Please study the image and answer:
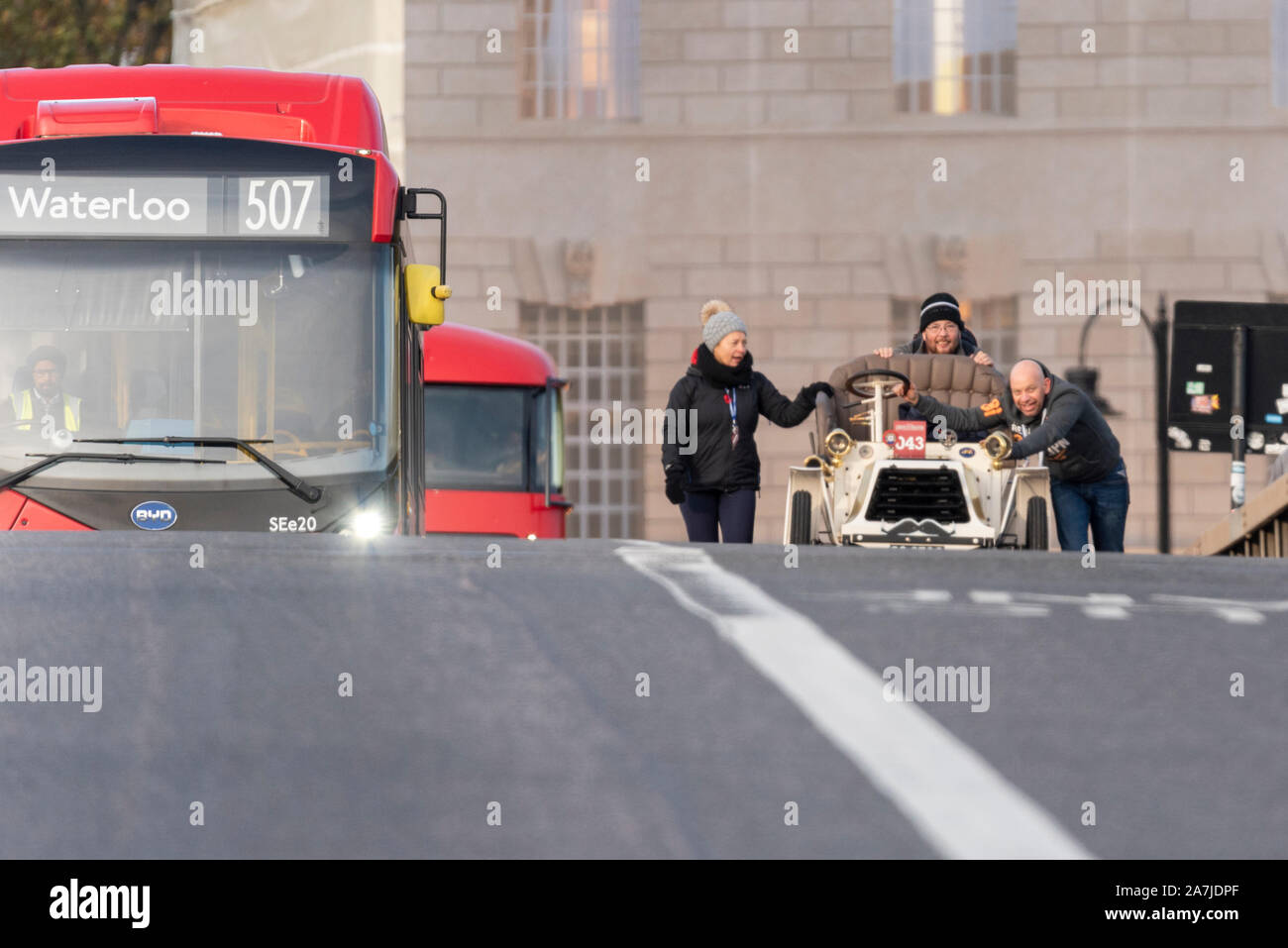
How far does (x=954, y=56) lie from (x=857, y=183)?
82.6 inches

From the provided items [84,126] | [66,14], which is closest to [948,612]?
[84,126]

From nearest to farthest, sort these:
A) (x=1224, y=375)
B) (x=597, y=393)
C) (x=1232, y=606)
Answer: (x=1232, y=606), (x=1224, y=375), (x=597, y=393)

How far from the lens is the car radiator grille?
443 inches

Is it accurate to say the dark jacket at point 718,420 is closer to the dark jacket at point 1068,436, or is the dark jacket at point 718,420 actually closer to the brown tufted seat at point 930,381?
the brown tufted seat at point 930,381

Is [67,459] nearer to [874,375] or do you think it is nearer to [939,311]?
[874,375]

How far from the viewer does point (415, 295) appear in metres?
10.3

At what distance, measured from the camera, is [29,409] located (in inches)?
378

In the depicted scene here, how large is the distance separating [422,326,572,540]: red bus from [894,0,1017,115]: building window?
34.6 ft

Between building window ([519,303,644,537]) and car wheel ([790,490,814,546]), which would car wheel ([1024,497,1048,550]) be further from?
building window ([519,303,644,537])

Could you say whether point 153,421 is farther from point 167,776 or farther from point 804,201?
point 804,201

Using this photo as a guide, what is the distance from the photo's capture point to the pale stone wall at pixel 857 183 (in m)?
25.5

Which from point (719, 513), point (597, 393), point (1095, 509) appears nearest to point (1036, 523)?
point (1095, 509)

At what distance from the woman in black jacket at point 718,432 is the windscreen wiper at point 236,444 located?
2348mm

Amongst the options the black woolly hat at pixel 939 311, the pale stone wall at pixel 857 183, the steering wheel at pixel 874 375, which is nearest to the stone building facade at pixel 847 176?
the pale stone wall at pixel 857 183
